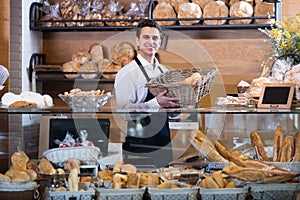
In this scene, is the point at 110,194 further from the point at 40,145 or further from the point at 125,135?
the point at 125,135

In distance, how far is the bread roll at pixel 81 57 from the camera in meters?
4.34

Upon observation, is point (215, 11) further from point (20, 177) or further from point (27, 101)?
point (20, 177)

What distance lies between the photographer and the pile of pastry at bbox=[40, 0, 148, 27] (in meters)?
4.25

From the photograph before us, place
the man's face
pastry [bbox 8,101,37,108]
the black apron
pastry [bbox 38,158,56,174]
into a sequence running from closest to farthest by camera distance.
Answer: pastry [bbox 38,158,56,174], pastry [bbox 8,101,37,108], the black apron, the man's face

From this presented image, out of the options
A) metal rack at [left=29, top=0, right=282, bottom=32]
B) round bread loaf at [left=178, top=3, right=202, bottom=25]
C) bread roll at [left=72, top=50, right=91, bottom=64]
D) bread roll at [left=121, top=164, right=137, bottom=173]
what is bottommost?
bread roll at [left=121, top=164, right=137, bottom=173]

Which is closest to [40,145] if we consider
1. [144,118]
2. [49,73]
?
[144,118]

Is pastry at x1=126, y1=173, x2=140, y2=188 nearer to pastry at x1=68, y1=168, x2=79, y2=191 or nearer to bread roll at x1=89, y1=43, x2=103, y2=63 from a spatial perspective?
pastry at x1=68, y1=168, x2=79, y2=191

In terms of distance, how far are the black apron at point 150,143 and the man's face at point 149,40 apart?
2.50 feet

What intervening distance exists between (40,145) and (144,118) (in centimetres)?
44

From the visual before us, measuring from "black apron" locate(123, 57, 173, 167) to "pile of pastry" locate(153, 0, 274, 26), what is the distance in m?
1.70

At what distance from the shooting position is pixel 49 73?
4301 millimetres

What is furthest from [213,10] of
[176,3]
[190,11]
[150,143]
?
[150,143]

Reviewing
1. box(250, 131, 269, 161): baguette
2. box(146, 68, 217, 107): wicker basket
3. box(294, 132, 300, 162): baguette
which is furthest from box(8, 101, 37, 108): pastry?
box(294, 132, 300, 162): baguette

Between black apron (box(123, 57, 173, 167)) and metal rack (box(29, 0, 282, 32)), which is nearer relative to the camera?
black apron (box(123, 57, 173, 167))
